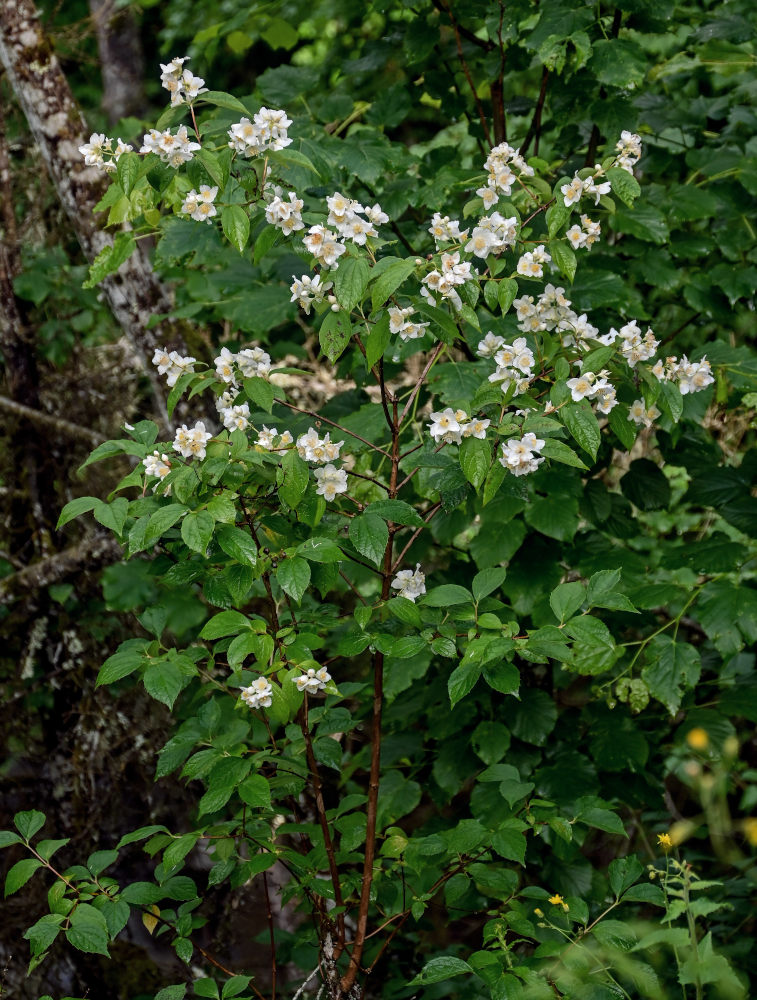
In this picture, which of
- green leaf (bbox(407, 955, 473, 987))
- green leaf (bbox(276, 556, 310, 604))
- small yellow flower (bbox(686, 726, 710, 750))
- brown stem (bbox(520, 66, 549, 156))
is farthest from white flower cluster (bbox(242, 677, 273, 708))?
brown stem (bbox(520, 66, 549, 156))

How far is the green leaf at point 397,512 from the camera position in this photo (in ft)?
4.36

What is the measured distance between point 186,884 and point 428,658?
68cm

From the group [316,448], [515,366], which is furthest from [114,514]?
[515,366]

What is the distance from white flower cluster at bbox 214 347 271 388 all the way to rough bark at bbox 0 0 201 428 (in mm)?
1029

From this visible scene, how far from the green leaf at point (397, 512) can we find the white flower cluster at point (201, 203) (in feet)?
1.69

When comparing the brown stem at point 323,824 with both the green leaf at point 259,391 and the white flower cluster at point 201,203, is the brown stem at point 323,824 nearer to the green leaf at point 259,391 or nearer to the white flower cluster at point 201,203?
the green leaf at point 259,391

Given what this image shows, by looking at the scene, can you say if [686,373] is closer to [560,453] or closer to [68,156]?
[560,453]

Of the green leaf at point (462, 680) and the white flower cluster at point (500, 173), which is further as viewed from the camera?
the white flower cluster at point (500, 173)

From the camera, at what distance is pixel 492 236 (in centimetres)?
140

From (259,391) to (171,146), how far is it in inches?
14.6

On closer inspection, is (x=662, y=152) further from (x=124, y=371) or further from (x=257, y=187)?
(x=124, y=371)

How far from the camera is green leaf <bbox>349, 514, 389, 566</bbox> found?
1305 mm

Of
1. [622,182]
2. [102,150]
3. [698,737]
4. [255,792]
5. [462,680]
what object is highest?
[102,150]

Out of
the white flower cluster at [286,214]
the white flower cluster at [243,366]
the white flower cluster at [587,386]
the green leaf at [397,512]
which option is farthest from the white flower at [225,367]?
the white flower cluster at [587,386]
